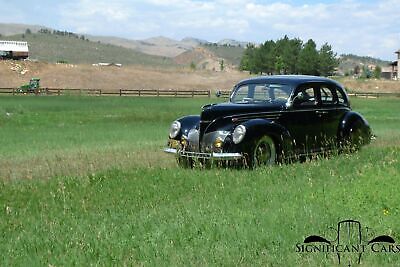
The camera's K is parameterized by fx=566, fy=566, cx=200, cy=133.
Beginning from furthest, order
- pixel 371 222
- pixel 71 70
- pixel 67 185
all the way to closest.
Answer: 1. pixel 71 70
2. pixel 67 185
3. pixel 371 222

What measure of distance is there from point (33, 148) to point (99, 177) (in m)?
8.05

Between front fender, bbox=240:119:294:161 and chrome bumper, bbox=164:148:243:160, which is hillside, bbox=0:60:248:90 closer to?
chrome bumper, bbox=164:148:243:160

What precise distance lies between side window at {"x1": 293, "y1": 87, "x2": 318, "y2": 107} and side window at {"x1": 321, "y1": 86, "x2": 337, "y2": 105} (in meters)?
0.25

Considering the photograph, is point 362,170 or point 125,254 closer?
point 125,254

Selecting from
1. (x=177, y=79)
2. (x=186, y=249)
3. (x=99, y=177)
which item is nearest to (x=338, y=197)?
(x=186, y=249)

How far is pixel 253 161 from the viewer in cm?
949

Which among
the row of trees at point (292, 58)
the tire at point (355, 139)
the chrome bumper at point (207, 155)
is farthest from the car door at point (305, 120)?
the row of trees at point (292, 58)

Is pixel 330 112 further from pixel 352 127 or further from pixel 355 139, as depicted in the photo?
pixel 355 139

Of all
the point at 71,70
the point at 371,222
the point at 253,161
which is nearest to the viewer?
the point at 371,222

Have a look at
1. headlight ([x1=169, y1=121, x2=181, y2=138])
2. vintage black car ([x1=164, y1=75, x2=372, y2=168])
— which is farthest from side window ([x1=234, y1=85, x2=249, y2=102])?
headlight ([x1=169, y1=121, x2=181, y2=138])

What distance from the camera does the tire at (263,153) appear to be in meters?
9.46

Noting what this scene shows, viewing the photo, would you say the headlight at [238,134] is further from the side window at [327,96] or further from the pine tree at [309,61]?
the pine tree at [309,61]

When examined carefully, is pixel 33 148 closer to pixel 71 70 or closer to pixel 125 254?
pixel 125 254

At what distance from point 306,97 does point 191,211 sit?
5.33 metres
